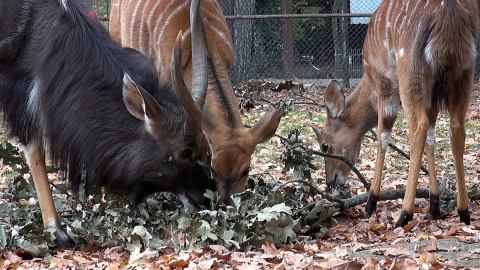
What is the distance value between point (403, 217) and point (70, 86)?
230 centimetres

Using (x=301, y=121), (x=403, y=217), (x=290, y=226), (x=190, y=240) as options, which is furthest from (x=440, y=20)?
(x=301, y=121)

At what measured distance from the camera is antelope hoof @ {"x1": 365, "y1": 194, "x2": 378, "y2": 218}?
5.93 meters

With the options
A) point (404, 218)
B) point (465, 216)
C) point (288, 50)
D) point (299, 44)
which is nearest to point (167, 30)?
point (404, 218)

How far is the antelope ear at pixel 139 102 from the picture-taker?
16.2 feet

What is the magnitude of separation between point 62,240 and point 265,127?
159 centimetres

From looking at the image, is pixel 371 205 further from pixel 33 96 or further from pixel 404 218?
pixel 33 96

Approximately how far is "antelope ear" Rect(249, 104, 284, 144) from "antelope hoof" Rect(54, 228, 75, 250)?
142 centimetres

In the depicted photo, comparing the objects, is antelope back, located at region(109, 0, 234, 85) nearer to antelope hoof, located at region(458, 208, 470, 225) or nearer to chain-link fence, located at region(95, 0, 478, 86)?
antelope hoof, located at region(458, 208, 470, 225)

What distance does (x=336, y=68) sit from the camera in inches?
618

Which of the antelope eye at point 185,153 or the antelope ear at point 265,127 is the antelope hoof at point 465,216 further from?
the antelope eye at point 185,153

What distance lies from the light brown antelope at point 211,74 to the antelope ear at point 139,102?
183mm

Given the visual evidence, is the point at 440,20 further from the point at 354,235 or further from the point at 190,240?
the point at 190,240

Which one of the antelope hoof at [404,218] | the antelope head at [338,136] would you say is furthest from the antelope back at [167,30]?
the antelope hoof at [404,218]

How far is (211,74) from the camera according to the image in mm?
5969
